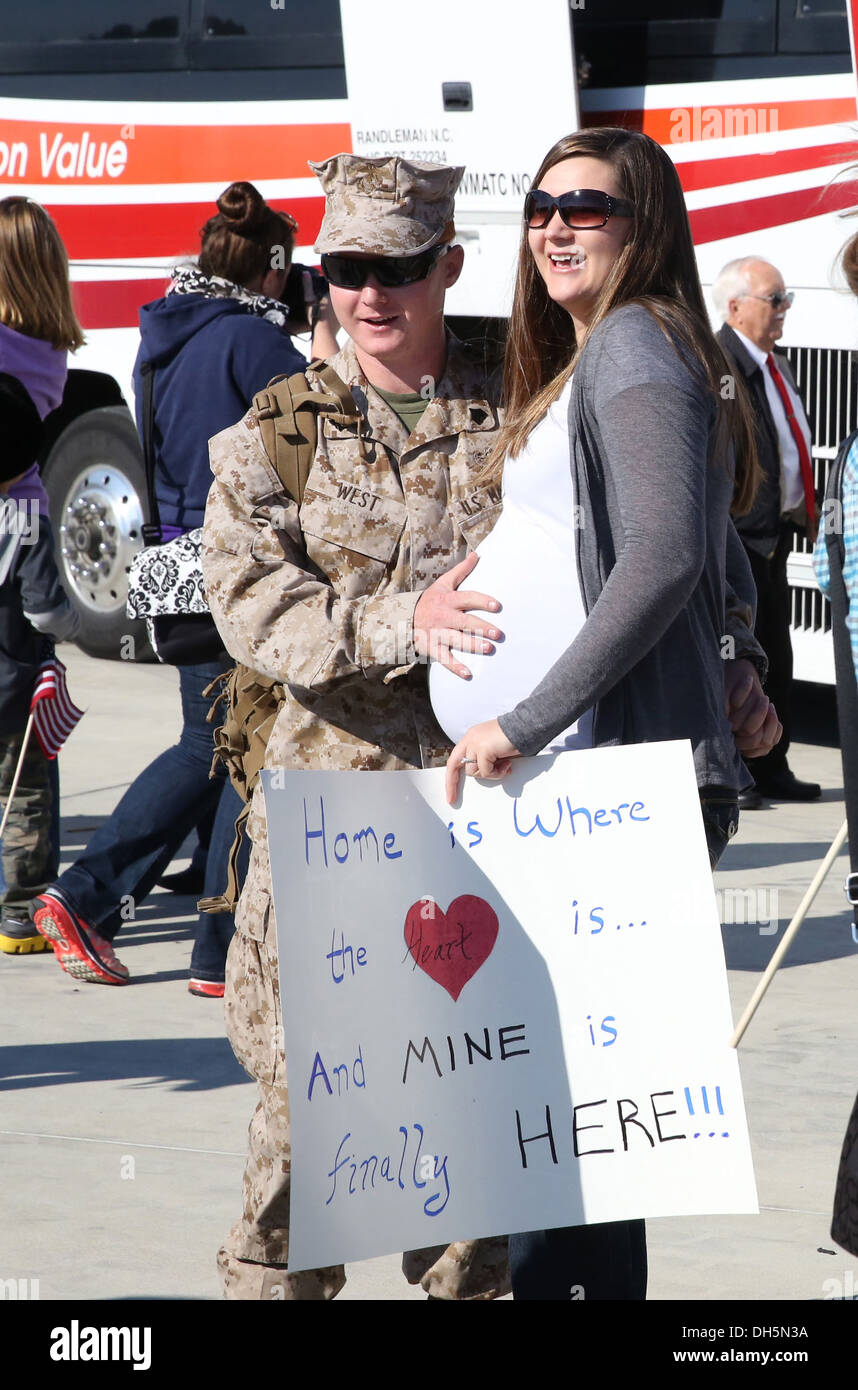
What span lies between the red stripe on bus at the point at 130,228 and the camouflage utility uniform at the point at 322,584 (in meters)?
6.87

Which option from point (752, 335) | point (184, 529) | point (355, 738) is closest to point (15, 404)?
point (184, 529)

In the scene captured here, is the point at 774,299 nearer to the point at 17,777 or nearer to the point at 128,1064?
the point at 17,777

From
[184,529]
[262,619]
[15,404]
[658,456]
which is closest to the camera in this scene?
[658,456]

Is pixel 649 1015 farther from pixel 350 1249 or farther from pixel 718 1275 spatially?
pixel 718 1275

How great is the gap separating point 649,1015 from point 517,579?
61cm

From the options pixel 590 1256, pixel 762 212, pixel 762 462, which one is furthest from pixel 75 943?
pixel 762 212

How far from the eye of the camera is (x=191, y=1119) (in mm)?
4289

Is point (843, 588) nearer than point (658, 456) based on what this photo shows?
No

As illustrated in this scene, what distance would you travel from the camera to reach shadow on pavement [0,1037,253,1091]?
14.9 ft

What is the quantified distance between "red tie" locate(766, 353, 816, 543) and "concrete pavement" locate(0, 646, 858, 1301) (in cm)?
166

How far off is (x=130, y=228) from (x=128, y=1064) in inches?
246

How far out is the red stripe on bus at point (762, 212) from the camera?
7.45 m

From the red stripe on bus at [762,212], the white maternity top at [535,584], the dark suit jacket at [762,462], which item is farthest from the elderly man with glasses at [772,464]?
the white maternity top at [535,584]

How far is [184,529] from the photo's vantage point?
5.12 m
